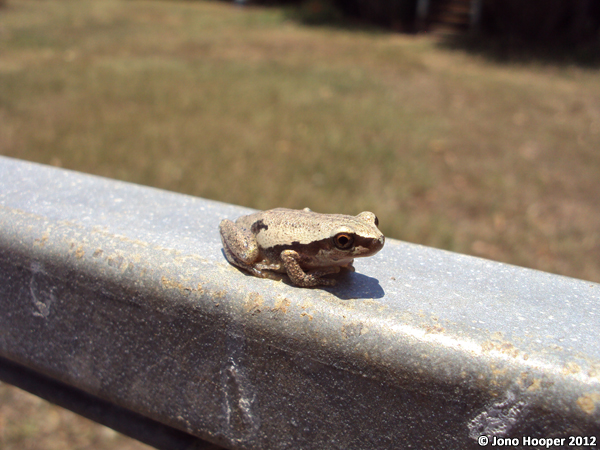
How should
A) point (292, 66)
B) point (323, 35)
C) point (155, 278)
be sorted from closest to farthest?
point (155, 278)
point (292, 66)
point (323, 35)

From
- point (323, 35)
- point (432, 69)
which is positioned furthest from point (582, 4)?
point (323, 35)

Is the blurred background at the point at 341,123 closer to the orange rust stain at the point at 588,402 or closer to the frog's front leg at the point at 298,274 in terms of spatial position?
the frog's front leg at the point at 298,274

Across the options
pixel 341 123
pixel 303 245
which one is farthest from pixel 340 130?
pixel 303 245

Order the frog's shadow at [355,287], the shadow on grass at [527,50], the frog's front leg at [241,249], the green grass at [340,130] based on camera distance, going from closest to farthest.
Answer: the frog's shadow at [355,287], the frog's front leg at [241,249], the green grass at [340,130], the shadow on grass at [527,50]

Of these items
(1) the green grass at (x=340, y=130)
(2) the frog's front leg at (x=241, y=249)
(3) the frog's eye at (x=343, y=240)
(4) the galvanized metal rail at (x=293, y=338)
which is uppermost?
(3) the frog's eye at (x=343, y=240)

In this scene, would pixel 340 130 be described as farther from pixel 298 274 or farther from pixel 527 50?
pixel 527 50

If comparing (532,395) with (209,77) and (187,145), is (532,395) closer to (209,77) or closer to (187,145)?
(187,145)


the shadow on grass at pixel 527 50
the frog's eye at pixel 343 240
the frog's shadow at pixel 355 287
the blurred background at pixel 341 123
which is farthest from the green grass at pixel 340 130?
the frog's eye at pixel 343 240
